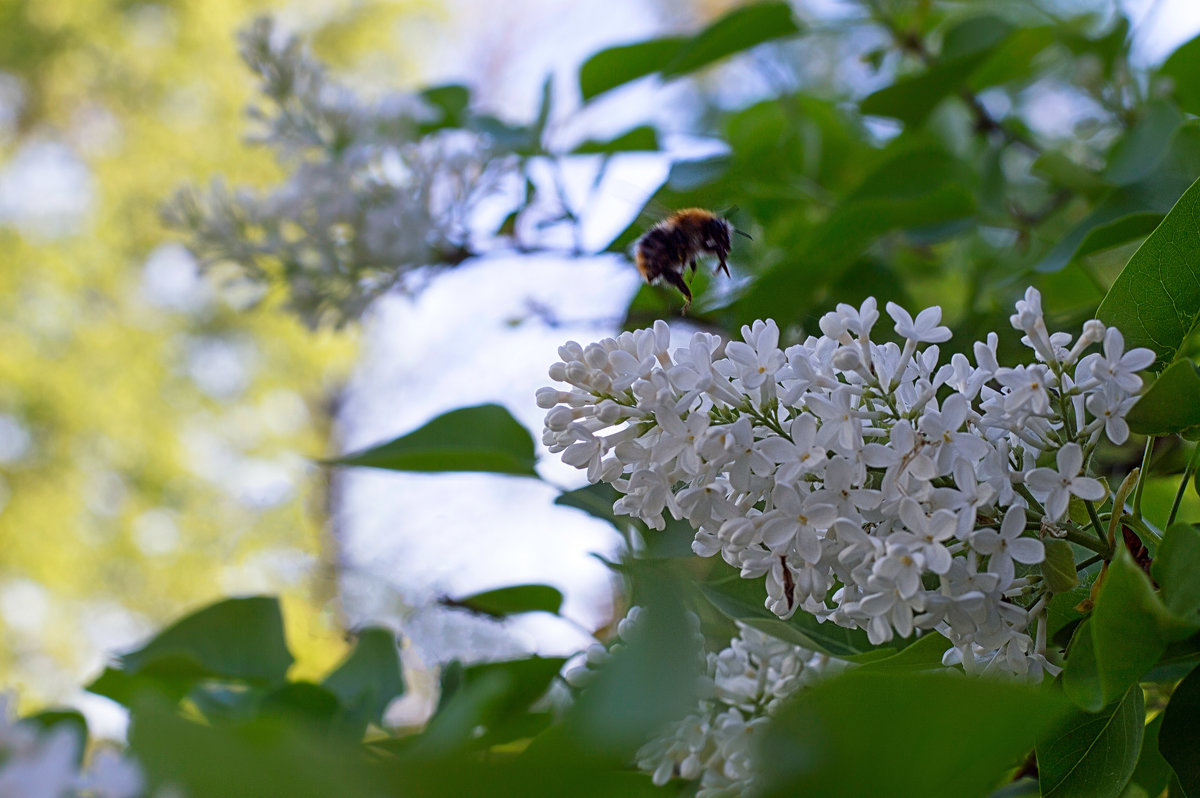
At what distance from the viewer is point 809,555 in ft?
1.16

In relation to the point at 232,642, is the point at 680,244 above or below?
above

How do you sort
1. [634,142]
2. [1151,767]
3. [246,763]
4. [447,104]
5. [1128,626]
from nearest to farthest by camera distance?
[246,763]
[1128,626]
[1151,767]
[634,142]
[447,104]

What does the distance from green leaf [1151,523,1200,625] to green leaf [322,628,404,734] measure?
48cm

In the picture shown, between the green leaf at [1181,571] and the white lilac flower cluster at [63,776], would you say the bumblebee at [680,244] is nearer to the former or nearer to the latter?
the green leaf at [1181,571]

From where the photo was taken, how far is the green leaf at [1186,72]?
78cm

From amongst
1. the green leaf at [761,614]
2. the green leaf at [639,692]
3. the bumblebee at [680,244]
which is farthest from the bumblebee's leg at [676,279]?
the green leaf at [639,692]

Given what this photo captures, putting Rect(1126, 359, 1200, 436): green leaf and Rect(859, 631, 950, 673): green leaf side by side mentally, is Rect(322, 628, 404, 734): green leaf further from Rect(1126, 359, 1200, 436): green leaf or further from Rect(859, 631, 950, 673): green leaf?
Rect(1126, 359, 1200, 436): green leaf

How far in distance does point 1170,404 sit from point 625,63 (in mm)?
735

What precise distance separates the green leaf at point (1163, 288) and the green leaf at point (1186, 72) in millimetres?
472

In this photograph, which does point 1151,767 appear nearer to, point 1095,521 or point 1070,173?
point 1095,521

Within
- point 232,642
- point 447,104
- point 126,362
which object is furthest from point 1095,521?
point 126,362

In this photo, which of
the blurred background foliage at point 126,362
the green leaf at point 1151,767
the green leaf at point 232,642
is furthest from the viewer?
the blurred background foliage at point 126,362

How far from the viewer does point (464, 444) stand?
0.66 meters

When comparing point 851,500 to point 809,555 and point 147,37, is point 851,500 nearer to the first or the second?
point 809,555
